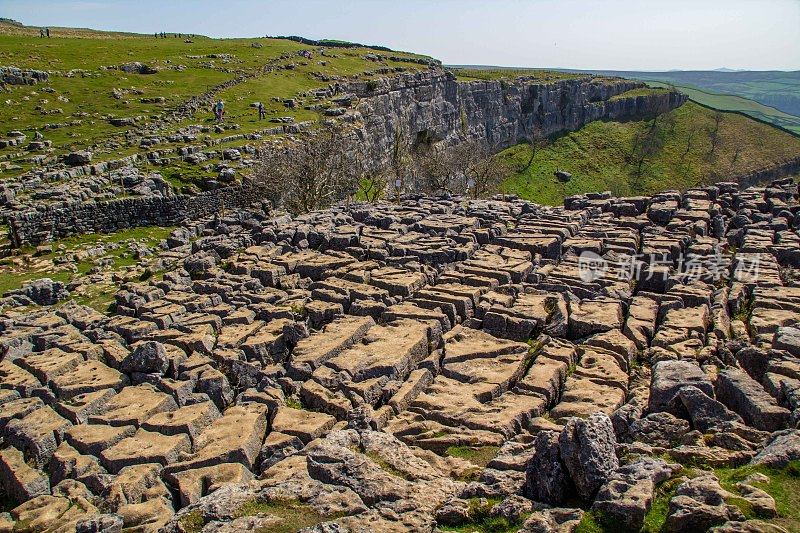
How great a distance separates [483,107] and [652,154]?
3127cm

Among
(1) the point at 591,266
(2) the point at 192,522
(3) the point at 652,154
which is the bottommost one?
(2) the point at 192,522

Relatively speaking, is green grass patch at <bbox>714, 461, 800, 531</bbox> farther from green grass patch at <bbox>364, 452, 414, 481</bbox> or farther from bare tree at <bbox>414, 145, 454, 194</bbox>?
bare tree at <bbox>414, 145, 454, 194</bbox>

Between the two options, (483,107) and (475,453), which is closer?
(475,453)

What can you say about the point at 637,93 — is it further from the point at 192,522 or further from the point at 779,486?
the point at 192,522

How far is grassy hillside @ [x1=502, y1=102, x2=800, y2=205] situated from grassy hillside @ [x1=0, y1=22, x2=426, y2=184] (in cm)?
2847

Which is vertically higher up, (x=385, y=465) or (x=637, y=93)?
(x=637, y=93)

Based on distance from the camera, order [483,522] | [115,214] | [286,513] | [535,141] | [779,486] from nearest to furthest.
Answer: [779,486], [483,522], [286,513], [115,214], [535,141]

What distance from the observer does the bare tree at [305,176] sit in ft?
140

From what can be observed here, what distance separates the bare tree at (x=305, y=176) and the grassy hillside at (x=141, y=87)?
1085 cm

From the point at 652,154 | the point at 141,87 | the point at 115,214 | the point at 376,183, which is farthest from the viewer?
the point at 652,154

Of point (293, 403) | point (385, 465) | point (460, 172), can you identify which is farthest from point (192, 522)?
point (460, 172)

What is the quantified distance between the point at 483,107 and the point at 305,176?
67324 millimetres

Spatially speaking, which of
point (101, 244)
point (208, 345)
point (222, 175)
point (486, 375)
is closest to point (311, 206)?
point (222, 175)

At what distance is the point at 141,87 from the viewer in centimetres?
6625
